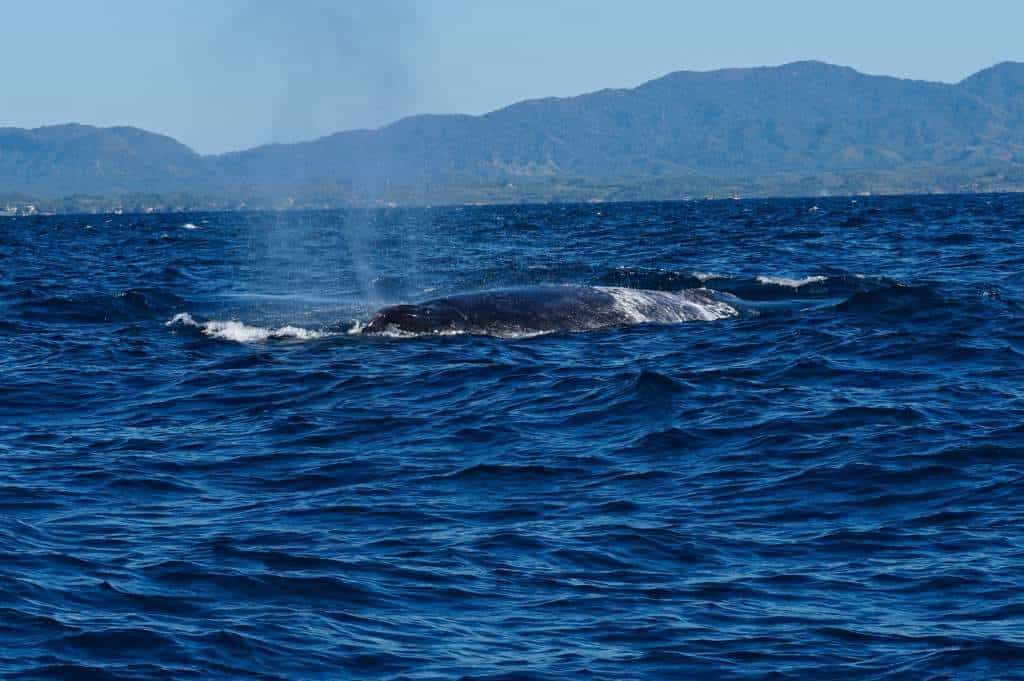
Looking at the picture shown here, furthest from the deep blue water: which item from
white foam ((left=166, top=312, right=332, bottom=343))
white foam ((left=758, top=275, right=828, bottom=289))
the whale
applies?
white foam ((left=758, top=275, right=828, bottom=289))

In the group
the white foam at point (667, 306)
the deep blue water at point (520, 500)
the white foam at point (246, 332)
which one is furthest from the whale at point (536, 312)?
the white foam at point (246, 332)

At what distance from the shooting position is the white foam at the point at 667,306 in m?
25.3

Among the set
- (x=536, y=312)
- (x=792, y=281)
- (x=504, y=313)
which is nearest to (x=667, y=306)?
(x=536, y=312)

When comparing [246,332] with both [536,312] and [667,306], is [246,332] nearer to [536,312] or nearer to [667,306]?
[536,312]

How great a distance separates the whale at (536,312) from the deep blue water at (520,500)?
0.60m

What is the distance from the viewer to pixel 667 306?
1026 inches

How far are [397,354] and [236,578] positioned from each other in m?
11.5

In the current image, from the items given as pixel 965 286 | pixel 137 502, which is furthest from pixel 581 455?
pixel 965 286

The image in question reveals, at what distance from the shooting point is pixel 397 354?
21672 millimetres

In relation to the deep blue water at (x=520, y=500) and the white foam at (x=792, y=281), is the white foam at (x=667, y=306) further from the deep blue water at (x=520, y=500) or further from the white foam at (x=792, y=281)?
the white foam at (x=792, y=281)

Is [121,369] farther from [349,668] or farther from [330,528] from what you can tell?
[349,668]

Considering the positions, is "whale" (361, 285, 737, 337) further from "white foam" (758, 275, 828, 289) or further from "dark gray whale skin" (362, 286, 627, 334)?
"white foam" (758, 275, 828, 289)

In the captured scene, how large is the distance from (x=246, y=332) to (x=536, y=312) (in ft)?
16.7

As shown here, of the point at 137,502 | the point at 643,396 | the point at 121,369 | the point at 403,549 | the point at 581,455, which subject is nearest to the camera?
the point at 403,549
